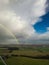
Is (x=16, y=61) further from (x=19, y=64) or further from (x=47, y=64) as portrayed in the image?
(x=47, y=64)

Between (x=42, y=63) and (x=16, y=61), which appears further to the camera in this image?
(x=16, y=61)

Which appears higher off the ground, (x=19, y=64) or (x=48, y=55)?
(x=48, y=55)

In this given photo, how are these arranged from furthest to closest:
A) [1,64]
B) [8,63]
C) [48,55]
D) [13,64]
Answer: [48,55] < [13,64] < [8,63] < [1,64]

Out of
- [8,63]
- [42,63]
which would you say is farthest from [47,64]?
[8,63]

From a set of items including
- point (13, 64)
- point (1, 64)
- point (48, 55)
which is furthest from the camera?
point (48, 55)

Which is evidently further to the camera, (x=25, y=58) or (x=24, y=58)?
(x=25, y=58)

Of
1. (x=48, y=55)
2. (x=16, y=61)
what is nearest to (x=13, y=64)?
(x=16, y=61)

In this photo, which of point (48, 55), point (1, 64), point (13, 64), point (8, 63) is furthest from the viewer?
point (48, 55)

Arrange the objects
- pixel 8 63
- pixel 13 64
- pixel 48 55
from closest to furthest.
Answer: pixel 8 63 < pixel 13 64 < pixel 48 55

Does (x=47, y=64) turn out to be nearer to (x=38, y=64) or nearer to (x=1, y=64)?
(x=38, y=64)
